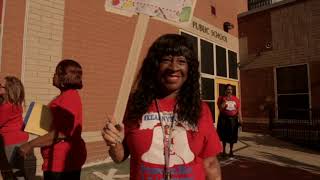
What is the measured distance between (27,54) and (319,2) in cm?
1062

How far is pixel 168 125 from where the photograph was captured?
1635 millimetres

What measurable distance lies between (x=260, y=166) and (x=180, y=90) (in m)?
5.86

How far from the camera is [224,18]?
12812 mm

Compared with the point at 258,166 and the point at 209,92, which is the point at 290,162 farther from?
the point at 209,92

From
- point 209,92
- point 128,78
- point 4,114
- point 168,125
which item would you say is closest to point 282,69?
point 209,92

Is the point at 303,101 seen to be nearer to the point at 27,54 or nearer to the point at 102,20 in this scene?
the point at 102,20

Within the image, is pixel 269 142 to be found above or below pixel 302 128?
below

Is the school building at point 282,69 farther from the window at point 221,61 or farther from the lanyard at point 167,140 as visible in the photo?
the lanyard at point 167,140

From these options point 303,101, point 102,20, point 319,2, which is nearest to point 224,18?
point 319,2

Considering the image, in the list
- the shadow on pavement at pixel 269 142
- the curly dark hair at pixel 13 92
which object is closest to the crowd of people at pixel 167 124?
the curly dark hair at pixel 13 92

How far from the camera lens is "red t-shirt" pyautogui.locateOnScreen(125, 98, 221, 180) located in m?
1.59

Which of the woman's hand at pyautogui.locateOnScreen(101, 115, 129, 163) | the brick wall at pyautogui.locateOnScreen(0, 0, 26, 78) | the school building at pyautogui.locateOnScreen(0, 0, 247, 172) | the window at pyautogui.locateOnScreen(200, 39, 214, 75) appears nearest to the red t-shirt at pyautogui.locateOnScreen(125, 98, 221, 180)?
the woman's hand at pyautogui.locateOnScreen(101, 115, 129, 163)

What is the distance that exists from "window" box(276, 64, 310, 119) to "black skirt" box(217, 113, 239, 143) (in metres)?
5.55

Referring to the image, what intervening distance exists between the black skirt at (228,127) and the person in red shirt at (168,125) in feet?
19.1
